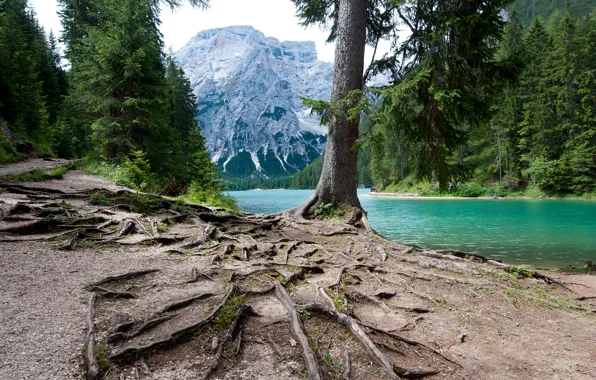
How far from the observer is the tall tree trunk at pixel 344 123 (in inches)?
375

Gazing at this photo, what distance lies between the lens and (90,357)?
8.23 feet

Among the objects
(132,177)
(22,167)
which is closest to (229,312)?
(132,177)

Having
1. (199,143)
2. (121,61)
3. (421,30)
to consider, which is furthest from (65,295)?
(199,143)

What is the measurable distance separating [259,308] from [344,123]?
6.94 m

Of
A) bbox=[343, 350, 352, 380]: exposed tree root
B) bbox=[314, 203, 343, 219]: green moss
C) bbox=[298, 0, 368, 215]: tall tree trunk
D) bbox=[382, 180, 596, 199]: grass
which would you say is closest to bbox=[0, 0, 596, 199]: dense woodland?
bbox=[382, 180, 596, 199]: grass

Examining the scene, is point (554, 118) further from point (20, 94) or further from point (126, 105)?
point (20, 94)

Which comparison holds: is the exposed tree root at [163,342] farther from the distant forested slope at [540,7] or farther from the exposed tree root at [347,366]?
the distant forested slope at [540,7]

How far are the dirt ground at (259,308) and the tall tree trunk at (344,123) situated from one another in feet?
7.71

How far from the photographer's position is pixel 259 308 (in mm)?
4031

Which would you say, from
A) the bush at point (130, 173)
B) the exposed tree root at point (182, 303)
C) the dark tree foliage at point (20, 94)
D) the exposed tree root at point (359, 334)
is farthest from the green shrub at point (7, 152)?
the exposed tree root at point (359, 334)

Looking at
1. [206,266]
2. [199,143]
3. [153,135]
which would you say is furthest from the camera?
[199,143]

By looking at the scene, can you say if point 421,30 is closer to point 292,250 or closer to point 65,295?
point 292,250

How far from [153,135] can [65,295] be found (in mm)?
14488

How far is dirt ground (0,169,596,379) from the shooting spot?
9.28ft
